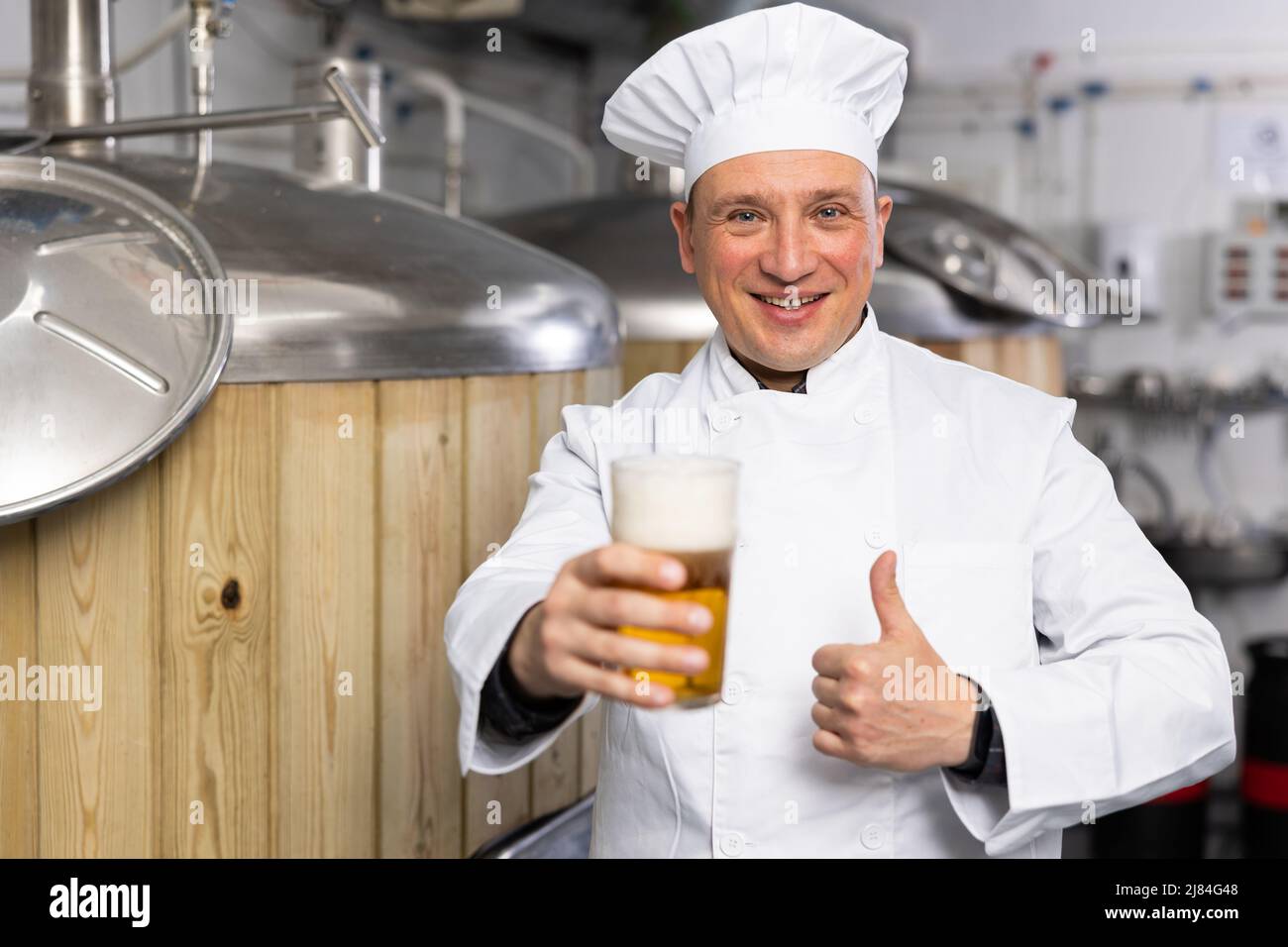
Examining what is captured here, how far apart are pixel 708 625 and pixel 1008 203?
4.49 meters

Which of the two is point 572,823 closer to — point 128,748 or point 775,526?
point 128,748

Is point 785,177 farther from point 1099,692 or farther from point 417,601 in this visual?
point 417,601

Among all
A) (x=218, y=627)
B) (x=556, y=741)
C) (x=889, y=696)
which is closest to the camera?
(x=889, y=696)

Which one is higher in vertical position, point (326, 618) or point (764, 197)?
point (764, 197)

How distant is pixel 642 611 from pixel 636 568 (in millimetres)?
30

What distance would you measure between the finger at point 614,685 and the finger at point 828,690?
0.66ft

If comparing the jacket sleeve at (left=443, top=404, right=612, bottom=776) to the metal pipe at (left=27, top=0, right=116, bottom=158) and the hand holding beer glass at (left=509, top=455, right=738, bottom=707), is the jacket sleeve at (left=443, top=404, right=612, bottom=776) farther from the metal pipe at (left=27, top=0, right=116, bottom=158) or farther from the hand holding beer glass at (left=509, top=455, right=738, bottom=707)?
the metal pipe at (left=27, top=0, right=116, bottom=158)

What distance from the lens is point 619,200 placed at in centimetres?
337

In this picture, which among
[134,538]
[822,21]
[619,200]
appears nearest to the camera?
[822,21]

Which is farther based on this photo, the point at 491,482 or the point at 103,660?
the point at 491,482

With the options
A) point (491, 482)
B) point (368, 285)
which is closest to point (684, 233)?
point (368, 285)

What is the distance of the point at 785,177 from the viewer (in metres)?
1.25

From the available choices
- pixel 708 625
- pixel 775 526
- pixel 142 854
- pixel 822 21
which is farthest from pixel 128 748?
pixel 822 21

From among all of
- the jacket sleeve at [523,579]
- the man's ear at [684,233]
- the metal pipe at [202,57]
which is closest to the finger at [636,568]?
the jacket sleeve at [523,579]
